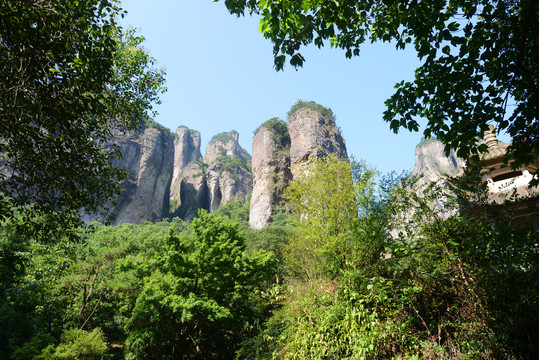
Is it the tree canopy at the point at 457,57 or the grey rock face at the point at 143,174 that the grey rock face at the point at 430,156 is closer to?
the grey rock face at the point at 143,174

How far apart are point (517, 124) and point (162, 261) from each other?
1222cm

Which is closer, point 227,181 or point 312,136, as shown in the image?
point 312,136

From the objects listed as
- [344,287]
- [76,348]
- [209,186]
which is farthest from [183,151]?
[344,287]

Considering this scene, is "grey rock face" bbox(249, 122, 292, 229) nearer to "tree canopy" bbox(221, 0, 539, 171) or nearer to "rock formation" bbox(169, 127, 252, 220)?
"rock formation" bbox(169, 127, 252, 220)

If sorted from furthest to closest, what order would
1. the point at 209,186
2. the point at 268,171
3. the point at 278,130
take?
the point at 209,186 < the point at 278,130 < the point at 268,171

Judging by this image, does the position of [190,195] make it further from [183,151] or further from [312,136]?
[312,136]

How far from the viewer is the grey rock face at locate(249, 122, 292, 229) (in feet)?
135

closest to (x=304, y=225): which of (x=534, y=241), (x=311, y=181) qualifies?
(x=311, y=181)

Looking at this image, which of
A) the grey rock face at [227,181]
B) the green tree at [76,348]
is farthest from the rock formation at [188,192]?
the green tree at [76,348]

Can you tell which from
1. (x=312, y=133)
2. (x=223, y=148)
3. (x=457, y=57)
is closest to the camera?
(x=457, y=57)

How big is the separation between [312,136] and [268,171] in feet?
29.3

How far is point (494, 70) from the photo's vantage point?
140 inches

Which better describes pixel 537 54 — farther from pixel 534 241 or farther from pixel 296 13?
pixel 296 13

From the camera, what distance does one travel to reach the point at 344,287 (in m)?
5.21
